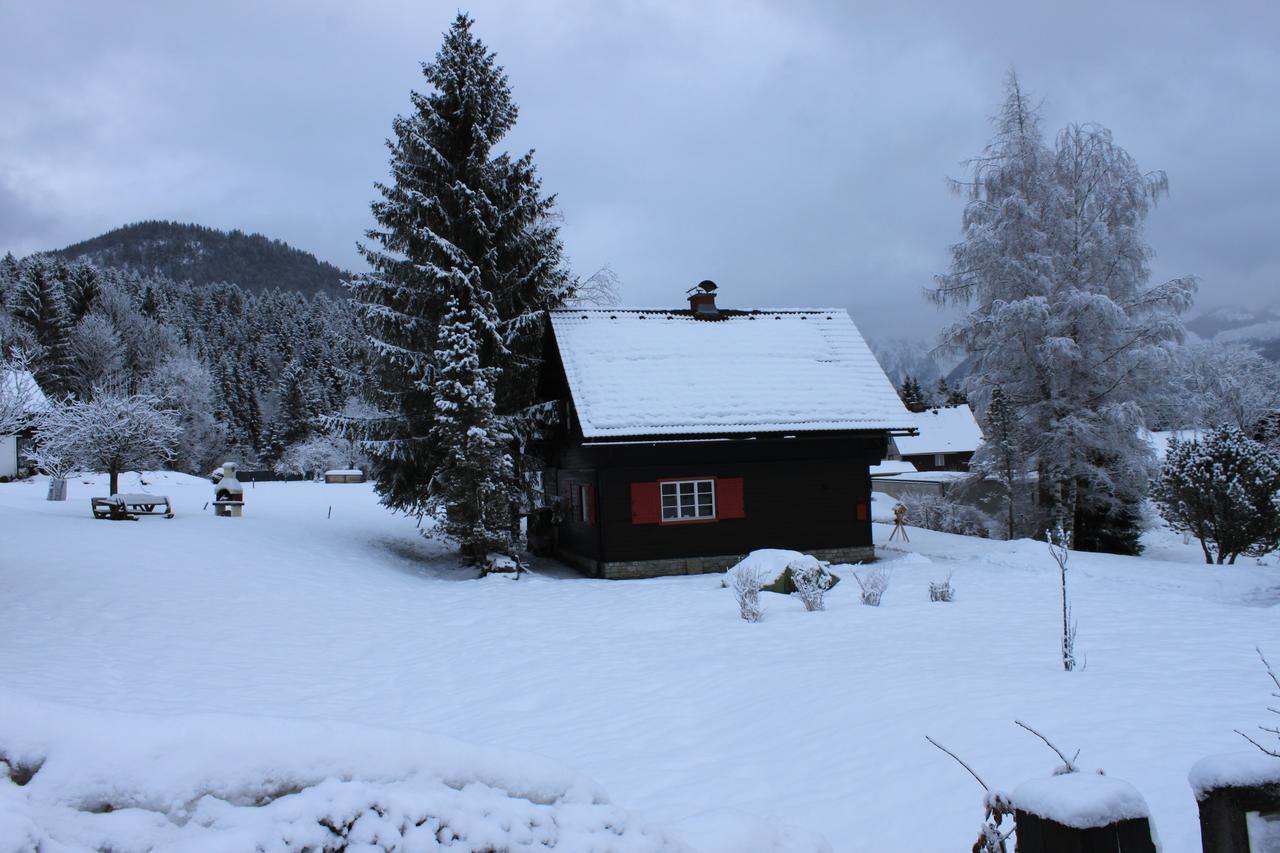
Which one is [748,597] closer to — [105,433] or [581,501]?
[581,501]

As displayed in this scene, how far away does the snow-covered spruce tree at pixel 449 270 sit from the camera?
62.3 ft

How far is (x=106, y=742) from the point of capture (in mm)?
2195

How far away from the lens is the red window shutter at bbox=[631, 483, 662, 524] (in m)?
18.2

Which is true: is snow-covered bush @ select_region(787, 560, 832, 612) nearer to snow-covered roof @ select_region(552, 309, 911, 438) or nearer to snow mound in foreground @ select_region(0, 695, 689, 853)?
snow-covered roof @ select_region(552, 309, 911, 438)

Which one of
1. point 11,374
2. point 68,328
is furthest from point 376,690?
point 68,328

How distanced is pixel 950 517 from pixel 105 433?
1217 inches

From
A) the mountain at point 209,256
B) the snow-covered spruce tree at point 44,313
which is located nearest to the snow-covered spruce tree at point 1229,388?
the snow-covered spruce tree at point 44,313

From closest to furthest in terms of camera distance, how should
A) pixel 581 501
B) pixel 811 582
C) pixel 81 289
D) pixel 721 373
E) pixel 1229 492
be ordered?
pixel 811 582 → pixel 1229 492 → pixel 581 501 → pixel 721 373 → pixel 81 289

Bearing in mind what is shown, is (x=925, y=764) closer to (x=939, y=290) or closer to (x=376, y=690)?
(x=376, y=690)

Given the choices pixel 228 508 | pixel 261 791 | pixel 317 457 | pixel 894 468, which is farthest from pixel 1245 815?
pixel 317 457

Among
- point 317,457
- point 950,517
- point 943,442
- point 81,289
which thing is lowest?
point 950,517

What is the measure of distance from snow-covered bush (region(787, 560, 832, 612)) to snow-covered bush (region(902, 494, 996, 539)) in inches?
635

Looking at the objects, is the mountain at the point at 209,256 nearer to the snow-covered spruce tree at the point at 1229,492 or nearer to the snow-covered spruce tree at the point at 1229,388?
→ the snow-covered spruce tree at the point at 1229,388

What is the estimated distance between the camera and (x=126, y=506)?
807 inches
